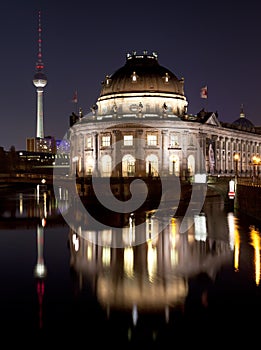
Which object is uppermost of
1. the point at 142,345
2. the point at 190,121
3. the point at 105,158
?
the point at 190,121

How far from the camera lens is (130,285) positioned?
21828mm

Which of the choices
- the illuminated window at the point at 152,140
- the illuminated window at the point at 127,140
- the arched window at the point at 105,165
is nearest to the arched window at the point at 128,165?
the illuminated window at the point at 127,140

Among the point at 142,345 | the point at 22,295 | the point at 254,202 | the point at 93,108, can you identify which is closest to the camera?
the point at 142,345

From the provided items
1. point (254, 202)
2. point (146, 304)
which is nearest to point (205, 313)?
point (146, 304)

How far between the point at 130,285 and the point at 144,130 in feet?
275

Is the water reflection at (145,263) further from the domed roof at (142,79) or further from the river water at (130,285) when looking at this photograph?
the domed roof at (142,79)

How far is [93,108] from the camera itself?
404 feet

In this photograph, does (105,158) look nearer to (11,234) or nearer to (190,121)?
(190,121)

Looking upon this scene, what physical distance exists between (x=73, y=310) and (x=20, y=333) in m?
2.62

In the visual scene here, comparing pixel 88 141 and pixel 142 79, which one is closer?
pixel 142 79

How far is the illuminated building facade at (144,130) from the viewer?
344 ft

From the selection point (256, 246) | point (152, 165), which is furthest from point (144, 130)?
point (256, 246)

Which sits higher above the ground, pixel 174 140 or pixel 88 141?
pixel 88 141

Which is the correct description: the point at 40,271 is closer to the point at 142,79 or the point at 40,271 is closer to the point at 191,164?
the point at 191,164
